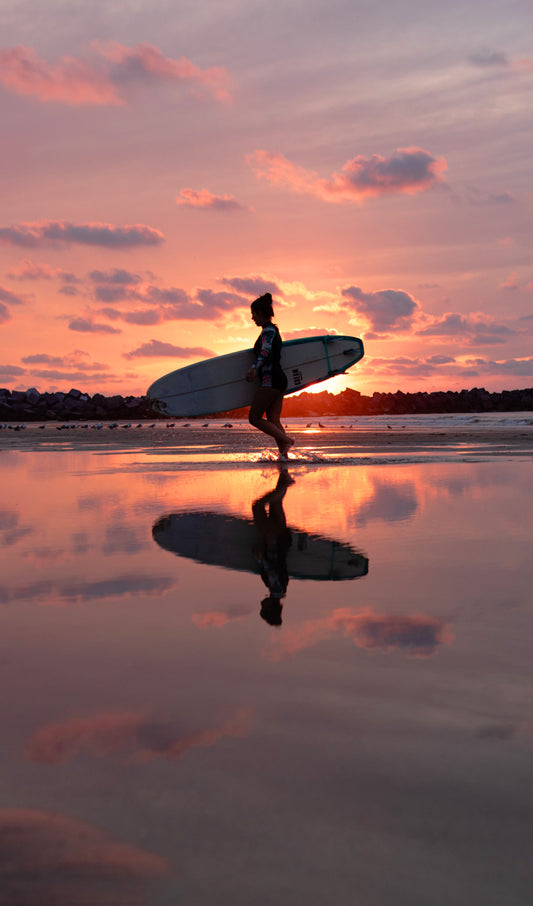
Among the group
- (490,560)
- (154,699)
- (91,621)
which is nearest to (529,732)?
(154,699)

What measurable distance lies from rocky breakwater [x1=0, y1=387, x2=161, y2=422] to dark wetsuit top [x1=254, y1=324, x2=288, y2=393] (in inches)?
1565

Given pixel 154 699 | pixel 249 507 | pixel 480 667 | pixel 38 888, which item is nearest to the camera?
pixel 38 888

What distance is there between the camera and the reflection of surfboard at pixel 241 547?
167 inches

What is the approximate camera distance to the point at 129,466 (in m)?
12.0

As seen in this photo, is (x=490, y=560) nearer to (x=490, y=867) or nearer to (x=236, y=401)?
(x=490, y=867)

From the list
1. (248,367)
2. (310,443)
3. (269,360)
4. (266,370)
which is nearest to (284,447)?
(266,370)

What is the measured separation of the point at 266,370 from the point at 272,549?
25.3ft

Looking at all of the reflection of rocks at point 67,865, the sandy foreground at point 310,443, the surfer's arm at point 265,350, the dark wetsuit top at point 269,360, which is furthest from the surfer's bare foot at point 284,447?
the reflection of rocks at point 67,865

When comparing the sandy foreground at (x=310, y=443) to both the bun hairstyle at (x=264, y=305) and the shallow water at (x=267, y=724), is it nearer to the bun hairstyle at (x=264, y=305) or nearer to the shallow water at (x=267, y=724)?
the bun hairstyle at (x=264, y=305)

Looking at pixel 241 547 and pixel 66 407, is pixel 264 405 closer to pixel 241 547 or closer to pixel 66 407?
pixel 241 547

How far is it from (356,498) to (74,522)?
114 inches

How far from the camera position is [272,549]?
490 centimetres

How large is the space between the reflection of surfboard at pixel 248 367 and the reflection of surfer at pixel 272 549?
26.8 ft

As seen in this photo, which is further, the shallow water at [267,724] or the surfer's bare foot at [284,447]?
the surfer's bare foot at [284,447]
